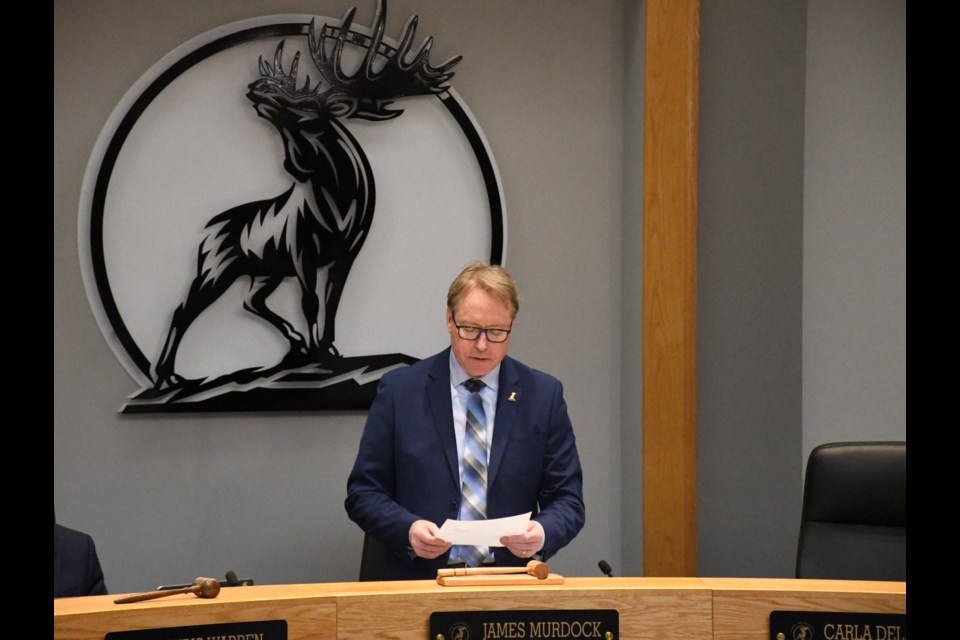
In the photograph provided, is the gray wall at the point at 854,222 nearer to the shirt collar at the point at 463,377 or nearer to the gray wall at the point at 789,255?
the gray wall at the point at 789,255

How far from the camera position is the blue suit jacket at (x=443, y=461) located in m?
2.34

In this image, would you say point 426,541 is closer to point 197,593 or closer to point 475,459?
point 475,459

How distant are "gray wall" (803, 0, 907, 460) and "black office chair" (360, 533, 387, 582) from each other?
5.15 feet

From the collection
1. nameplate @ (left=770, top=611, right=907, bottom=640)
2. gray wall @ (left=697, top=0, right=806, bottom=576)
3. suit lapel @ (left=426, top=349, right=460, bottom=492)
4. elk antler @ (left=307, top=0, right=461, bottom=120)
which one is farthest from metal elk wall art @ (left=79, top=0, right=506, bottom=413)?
nameplate @ (left=770, top=611, right=907, bottom=640)

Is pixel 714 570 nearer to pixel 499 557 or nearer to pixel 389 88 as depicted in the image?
pixel 499 557

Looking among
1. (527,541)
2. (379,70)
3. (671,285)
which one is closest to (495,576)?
(527,541)

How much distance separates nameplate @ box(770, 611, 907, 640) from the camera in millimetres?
1712

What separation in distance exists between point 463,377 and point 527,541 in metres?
0.53

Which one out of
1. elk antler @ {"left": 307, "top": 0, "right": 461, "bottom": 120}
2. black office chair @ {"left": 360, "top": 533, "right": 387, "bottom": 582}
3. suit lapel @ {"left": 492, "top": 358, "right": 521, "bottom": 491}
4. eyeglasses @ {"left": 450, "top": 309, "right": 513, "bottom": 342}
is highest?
elk antler @ {"left": 307, "top": 0, "right": 461, "bottom": 120}

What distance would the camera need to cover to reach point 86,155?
3.21m

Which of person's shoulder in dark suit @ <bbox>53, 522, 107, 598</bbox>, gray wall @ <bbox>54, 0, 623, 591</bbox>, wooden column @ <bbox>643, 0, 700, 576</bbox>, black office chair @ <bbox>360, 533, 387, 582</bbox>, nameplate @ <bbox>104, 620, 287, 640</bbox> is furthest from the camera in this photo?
gray wall @ <bbox>54, 0, 623, 591</bbox>

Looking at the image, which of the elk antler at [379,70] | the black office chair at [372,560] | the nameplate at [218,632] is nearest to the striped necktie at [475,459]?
the black office chair at [372,560]

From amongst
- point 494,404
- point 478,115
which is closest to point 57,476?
point 494,404

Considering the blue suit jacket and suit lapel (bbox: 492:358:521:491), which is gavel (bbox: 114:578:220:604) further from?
suit lapel (bbox: 492:358:521:491)
